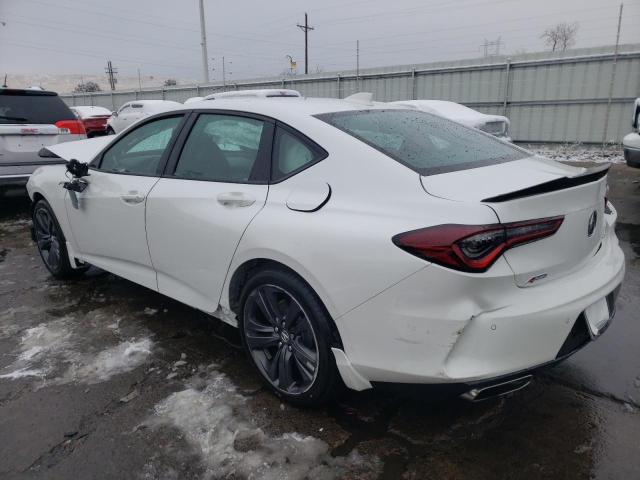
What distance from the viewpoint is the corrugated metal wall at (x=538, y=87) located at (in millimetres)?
12281

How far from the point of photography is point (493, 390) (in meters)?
1.97

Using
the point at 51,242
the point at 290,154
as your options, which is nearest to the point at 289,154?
the point at 290,154

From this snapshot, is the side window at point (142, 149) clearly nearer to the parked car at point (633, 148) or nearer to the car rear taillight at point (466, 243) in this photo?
the car rear taillight at point (466, 243)

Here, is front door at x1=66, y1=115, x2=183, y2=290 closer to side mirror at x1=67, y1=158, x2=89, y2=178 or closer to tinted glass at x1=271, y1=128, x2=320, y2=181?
side mirror at x1=67, y1=158, x2=89, y2=178

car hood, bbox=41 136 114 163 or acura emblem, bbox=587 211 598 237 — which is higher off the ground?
car hood, bbox=41 136 114 163

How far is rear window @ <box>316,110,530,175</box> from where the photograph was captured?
2344 millimetres

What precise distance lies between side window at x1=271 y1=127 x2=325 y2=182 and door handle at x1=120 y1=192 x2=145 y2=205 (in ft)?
3.58

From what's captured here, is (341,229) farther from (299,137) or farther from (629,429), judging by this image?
(629,429)

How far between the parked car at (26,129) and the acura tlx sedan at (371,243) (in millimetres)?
4247

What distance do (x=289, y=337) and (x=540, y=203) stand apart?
132 cm

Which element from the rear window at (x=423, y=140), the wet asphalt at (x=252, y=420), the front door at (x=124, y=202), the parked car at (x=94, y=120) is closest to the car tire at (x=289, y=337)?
the wet asphalt at (x=252, y=420)

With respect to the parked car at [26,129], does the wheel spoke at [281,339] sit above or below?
below

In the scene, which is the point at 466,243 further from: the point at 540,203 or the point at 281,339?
the point at 281,339

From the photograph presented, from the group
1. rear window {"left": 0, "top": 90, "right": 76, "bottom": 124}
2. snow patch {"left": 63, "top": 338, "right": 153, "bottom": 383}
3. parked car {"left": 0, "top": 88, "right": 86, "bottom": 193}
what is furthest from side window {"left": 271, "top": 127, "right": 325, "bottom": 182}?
rear window {"left": 0, "top": 90, "right": 76, "bottom": 124}
